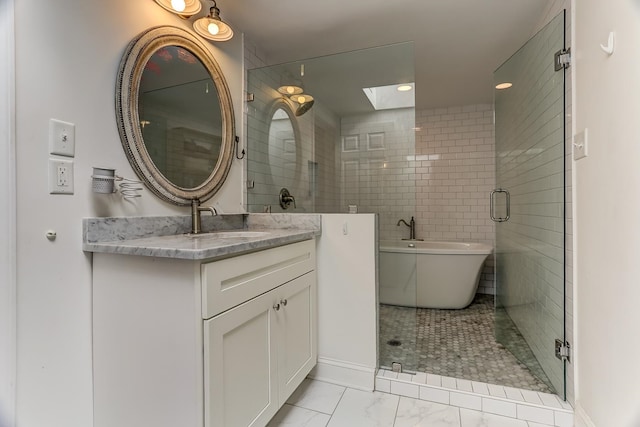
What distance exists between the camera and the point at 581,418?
1415 millimetres

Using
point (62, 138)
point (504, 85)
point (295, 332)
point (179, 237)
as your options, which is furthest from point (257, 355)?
point (504, 85)

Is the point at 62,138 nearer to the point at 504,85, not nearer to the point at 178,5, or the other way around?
the point at 178,5

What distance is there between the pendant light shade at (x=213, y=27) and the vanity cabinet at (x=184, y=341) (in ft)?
4.09

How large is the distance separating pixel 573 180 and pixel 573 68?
0.53 m

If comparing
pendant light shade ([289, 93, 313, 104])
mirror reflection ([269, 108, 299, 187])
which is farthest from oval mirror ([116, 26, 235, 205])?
pendant light shade ([289, 93, 313, 104])

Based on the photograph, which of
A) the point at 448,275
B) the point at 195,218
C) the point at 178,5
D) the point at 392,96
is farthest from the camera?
the point at 448,275

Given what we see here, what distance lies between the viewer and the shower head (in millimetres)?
2193

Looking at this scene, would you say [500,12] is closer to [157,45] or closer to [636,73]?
[636,73]

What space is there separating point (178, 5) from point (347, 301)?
179 centimetres

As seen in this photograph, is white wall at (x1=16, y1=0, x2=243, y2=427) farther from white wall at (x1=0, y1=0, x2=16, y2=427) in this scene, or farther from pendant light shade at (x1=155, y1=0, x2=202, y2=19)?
pendant light shade at (x1=155, y1=0, x2=202, y2=19)

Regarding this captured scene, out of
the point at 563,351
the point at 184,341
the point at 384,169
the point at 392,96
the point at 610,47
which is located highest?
the point at 392,96

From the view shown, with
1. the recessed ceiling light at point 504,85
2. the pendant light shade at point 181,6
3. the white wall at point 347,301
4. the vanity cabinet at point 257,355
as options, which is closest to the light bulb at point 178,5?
the pendant light shade at point 181,6

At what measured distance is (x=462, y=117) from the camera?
12.9 ft

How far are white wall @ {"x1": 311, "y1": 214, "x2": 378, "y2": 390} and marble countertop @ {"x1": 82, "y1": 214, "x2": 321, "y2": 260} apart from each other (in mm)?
166
